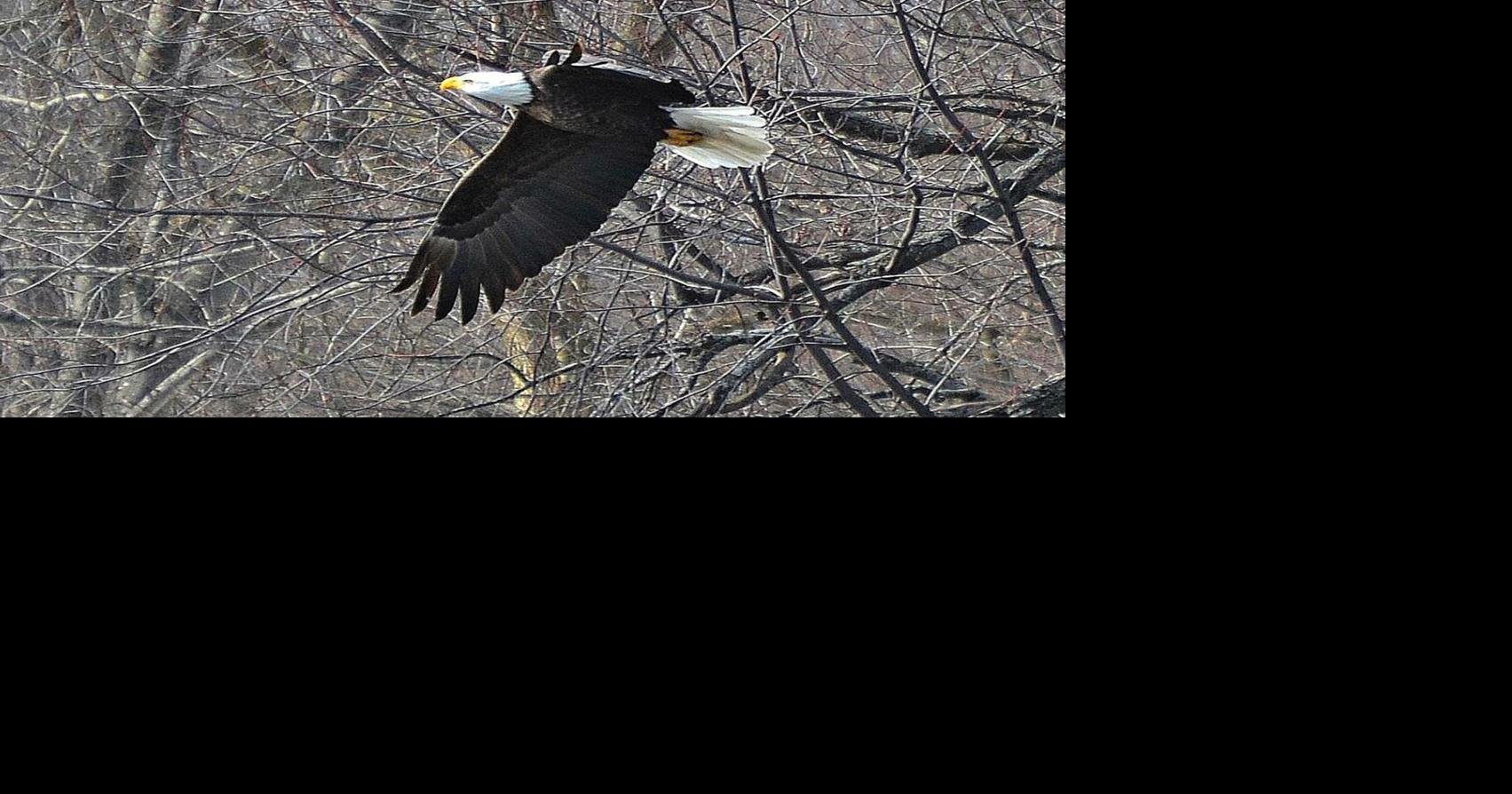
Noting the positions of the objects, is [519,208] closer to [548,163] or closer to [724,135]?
[548,163]

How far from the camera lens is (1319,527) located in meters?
1.65

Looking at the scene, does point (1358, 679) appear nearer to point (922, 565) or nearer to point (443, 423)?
point (922, 565)

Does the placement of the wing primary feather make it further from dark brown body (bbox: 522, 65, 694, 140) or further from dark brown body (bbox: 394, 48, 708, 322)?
dark brown body (bbox: 522, 65, 694, 140)

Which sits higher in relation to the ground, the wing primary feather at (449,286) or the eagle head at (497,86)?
the eagle head at (497,86)

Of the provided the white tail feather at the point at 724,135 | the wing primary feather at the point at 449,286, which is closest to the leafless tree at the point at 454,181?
the white tail feather at the point at 724,135

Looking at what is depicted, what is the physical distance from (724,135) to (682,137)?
0.07 meters

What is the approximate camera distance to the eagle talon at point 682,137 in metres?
1.95

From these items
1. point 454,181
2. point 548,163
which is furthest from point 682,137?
point 454,181

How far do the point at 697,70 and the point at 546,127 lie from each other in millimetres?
245

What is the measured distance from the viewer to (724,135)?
1970 millimetres

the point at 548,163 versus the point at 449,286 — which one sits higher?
the point at 548,163

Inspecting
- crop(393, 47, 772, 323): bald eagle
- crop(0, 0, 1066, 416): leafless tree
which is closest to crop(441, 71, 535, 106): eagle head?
crop(393, 47, 772, 323): bald eagle

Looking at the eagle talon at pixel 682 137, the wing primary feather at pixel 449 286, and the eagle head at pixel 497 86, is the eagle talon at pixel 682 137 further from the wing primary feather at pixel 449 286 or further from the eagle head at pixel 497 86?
the wing primary feather at pixel 449 286

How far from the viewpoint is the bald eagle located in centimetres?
193
